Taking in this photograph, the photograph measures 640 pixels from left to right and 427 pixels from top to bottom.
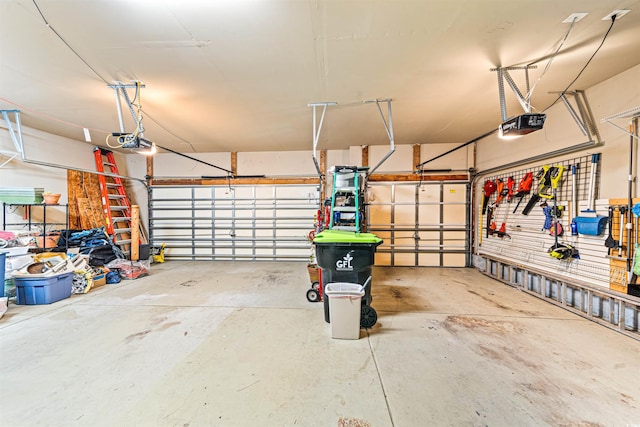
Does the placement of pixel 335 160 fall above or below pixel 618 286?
above

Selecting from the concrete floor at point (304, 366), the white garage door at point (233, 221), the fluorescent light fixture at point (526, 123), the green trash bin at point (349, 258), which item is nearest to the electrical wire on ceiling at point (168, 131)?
the white garage door at point (233, 221)

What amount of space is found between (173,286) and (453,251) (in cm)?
595

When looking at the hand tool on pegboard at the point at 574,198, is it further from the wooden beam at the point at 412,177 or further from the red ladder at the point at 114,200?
the red ladder at the point at 114,200

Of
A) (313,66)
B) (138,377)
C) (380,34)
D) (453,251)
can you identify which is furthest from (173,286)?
(453,251)

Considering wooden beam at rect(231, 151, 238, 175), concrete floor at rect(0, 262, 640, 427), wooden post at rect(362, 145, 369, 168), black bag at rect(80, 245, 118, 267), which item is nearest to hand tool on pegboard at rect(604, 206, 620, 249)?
concrete floor at rect(0, 262, 640, 427)

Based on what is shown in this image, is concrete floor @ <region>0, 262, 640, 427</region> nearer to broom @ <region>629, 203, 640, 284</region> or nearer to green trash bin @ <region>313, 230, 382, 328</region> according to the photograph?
green trash bin @ <region>313, 230, 382, 328</region>

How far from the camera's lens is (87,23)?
74.3 inches

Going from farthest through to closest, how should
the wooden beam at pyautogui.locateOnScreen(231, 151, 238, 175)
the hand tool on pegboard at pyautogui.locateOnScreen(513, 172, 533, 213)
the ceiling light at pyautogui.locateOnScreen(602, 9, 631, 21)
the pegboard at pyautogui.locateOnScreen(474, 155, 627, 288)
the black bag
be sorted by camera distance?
the wooden beam at pyautogui.locateOnScreen(231, 151, 238, 175)
the black bag
the hand tool on pegboard at pyautogui.locateOnScreen(513, 172, 533, 213)
the pegboard at pyautogui.locateOnScreen(474, 155, 627, 288)
the ceiling light at pyautogui.locateOnScreen(602, 9, 631, 21)

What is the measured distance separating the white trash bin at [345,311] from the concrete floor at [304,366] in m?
0.10

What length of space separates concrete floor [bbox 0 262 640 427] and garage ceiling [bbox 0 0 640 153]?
286cm

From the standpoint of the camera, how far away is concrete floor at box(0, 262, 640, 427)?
4.80 feet

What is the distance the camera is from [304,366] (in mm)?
1903

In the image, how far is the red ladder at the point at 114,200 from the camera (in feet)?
17.4

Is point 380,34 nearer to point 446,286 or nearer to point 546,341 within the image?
point 546,341
